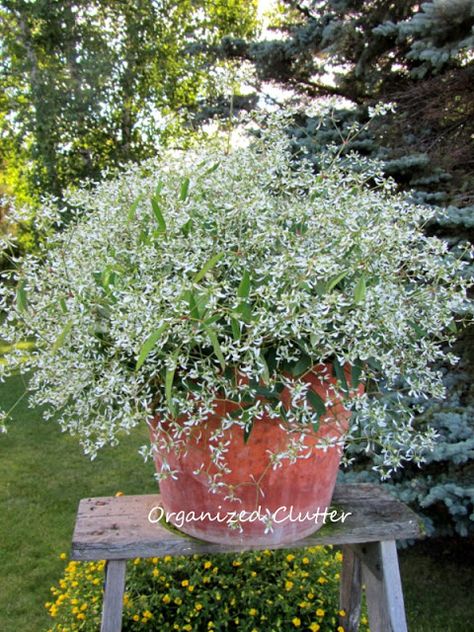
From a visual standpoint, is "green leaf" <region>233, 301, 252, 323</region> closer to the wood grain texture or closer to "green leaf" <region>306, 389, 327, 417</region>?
"green leaf" <region>306, 389, 327, 417</region>

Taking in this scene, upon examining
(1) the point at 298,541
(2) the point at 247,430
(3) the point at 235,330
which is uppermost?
(3) the point at 235,330

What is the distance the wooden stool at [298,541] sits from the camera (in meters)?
1.27

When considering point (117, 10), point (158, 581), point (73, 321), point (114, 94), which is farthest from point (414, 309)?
point (117, 10)

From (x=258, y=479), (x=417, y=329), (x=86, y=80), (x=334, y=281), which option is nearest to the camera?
(x=334, y=281)

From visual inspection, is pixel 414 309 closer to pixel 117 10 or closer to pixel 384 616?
pixel 384 616

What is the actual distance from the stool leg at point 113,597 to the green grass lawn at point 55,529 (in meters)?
1.41

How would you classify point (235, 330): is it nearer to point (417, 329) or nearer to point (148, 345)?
point (148, 345)

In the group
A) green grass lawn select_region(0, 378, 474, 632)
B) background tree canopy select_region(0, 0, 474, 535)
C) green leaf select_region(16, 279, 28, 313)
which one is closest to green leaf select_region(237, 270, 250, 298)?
green leaf select_region(16, 279, 28, 313)

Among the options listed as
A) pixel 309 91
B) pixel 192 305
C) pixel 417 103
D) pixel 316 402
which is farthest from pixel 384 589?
pixel 309 91

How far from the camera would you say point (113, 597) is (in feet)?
4.29

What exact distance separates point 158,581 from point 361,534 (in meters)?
0.97

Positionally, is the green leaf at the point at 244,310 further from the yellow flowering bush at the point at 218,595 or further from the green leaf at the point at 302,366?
the yellow flowering bush at the point at 218,595

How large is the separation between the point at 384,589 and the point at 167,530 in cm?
60

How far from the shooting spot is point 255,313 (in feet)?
3.26
